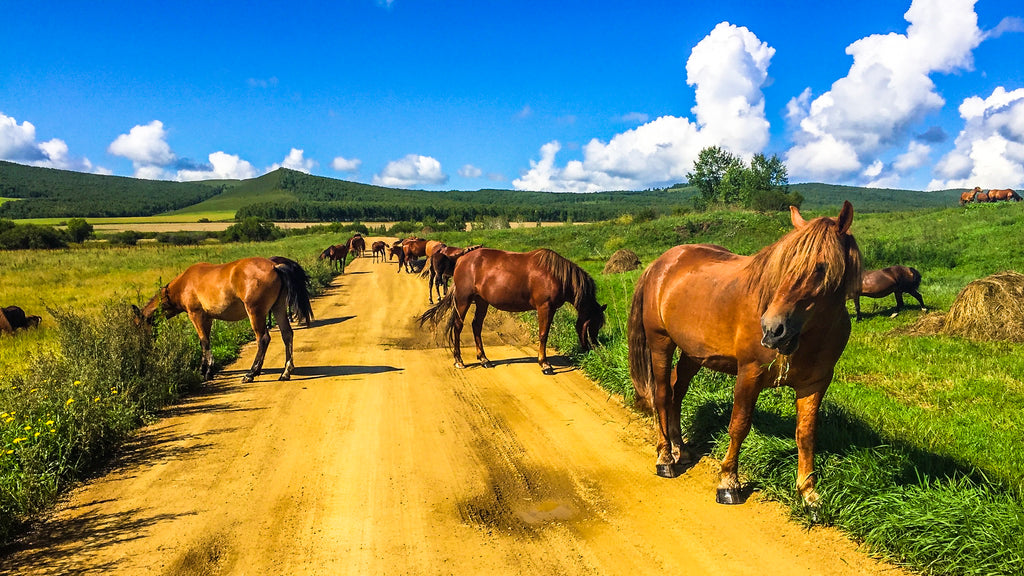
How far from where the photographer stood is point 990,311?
31.7 feet

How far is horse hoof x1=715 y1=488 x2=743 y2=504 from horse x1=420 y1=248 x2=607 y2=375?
4.59 metres

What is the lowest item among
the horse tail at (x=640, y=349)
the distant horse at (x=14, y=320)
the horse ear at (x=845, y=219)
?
the distant horse at (x=14, y=320)

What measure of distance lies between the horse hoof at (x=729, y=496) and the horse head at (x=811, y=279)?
5.30 ft

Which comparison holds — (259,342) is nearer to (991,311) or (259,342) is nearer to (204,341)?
(204,341)

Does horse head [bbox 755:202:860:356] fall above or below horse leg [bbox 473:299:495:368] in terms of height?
above

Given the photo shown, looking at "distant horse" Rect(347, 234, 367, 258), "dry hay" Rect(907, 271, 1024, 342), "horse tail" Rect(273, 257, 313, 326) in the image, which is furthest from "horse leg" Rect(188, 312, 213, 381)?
"distant horse" Rect(347, 234, 367, 258)

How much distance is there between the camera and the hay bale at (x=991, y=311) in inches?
373

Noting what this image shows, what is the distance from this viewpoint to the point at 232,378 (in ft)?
28.8

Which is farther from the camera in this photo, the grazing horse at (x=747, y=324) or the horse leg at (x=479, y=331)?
the horse leg at (x=479, y=331)

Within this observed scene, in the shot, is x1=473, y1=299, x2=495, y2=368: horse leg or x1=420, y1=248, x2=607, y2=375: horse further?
x1=473, y1=299, x2=495, y2=368: horse leg

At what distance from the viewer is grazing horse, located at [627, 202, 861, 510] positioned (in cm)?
345

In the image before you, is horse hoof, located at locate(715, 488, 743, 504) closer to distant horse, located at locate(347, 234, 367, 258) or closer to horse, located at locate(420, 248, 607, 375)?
horse, located at locate(420, 248, 607, 375)

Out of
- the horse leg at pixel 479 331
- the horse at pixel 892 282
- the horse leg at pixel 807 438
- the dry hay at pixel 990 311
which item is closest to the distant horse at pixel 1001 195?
the horse at pixel 892 282

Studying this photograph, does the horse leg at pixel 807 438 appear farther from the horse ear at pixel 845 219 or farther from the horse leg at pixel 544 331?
the horse leg at pixel 544 331
